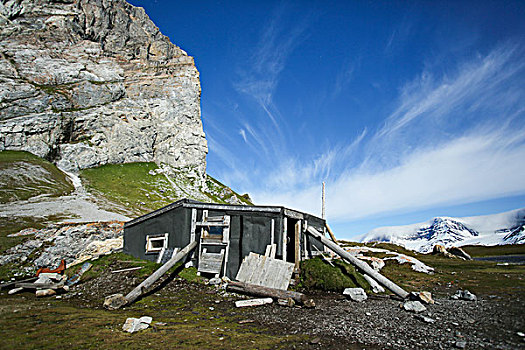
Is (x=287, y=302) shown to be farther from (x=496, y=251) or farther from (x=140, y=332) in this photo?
(x=496, y=251)

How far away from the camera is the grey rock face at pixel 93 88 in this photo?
76562 millimetres

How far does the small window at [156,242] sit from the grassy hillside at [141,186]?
4356cm

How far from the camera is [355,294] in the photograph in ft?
39.9

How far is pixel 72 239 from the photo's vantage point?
21.8 metres

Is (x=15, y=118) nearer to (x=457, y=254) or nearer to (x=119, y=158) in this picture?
(x=119, y=158)

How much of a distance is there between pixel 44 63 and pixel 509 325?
11653 cm

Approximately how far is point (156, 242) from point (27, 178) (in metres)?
57.4

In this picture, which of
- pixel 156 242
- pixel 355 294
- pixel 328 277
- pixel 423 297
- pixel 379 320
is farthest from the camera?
pixel 156 242

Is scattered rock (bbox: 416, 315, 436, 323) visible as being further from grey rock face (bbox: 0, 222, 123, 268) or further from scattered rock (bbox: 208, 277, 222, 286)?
grey rock face (bbox: 0, 222, 123, 268)

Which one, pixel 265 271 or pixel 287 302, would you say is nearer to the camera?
pixel 287 302

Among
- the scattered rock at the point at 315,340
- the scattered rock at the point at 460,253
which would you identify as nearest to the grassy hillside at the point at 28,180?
the scattered rock at the point at 315,340

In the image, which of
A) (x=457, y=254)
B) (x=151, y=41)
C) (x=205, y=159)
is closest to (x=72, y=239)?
(x=457, y=254)

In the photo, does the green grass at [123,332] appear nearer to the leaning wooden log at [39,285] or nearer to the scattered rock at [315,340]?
the scattered rock at [315,340]

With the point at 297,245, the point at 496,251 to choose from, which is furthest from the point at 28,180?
the point at 496,251
